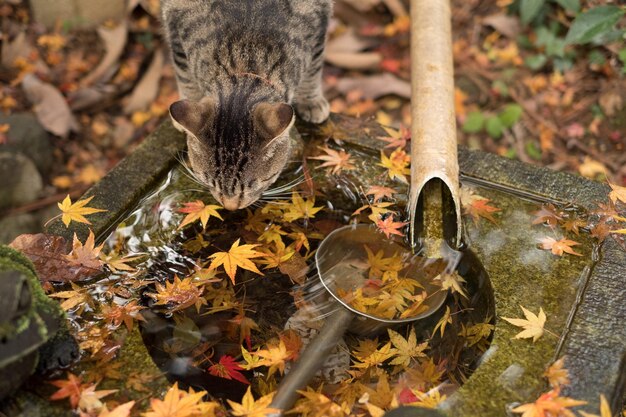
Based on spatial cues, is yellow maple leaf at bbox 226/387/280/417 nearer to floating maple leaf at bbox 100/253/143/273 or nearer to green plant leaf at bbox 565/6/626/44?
floating maple leaf at bbox 100/253/143/273

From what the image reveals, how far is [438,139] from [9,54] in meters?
3.42

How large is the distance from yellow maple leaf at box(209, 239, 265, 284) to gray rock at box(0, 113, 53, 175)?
2.11 meters

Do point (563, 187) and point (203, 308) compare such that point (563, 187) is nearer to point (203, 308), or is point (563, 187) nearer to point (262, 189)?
point (262, 189)

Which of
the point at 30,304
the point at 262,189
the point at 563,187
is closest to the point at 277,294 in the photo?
the point at 262,189

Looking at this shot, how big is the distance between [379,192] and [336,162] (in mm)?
266

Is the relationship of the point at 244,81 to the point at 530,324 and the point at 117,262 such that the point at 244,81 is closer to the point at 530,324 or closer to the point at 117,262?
the point at 117,262

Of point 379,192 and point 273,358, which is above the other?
point 379,192

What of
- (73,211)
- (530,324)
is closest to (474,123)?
(530,324)

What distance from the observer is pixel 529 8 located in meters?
4.59

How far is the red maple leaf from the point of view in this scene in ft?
8.05

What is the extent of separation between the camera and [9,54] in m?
4.76

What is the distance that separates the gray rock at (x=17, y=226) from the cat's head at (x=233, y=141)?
176cm

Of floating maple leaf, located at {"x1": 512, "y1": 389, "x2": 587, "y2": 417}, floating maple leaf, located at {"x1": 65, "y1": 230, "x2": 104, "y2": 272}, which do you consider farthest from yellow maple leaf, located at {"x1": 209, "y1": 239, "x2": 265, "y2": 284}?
floating maple leaf, located at {"x1": 512, "y1": 389, "x2": 587, "y2": 417}

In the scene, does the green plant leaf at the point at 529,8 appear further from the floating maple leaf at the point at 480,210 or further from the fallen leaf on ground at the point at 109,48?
the fallen leaf on ground at the point at 109,48
